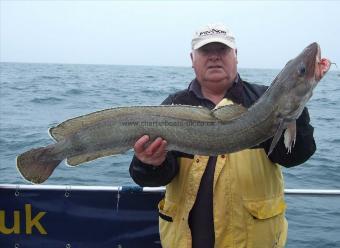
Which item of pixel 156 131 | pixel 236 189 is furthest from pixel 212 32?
pixel 236 189

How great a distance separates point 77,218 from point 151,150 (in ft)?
6.06

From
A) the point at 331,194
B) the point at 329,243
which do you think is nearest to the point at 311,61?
the point at 331,194

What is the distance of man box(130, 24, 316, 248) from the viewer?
3.43 meters

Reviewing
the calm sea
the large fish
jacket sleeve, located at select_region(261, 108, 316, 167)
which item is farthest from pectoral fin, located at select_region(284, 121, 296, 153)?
the calm sea

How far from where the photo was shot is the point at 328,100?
25672 millimetres

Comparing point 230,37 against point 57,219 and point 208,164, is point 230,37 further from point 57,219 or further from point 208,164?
point 57,219

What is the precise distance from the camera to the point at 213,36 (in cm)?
362

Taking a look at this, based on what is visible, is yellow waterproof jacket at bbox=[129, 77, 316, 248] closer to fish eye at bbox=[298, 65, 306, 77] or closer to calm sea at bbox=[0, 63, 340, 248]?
fish eye at bbox=[298, 65, 306, 77]

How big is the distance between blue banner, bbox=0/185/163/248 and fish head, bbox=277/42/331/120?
204 centimetres

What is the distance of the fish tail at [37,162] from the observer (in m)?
3.16

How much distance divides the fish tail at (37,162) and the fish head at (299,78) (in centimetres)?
149

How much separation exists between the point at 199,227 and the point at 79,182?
5.88 metres

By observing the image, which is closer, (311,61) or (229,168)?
(311,61)

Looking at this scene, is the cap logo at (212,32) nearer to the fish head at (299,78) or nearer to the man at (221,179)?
the man at (221,179)
